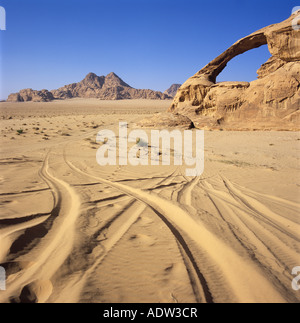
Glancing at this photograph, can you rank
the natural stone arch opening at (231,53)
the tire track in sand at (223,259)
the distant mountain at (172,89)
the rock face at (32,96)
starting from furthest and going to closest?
the distant mountain at (172,89) < the rock face at (32,96) < the natural stone arch opening at (231,53) < the tire track in sand at (223,259)

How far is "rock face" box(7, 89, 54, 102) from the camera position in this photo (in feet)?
280

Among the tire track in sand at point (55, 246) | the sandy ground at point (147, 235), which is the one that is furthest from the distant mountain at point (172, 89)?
the tire track in sand at point (55, 246)

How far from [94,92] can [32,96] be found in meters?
31.3

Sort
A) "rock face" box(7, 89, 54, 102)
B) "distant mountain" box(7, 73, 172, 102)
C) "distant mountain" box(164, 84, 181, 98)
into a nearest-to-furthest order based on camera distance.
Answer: "rock face" box(7, 89, 54, 102)
"distant mountain" box(7, 73, 172, 102)
"distant mountain" box(164, 84, 181, 98)

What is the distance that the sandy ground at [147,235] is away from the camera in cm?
174

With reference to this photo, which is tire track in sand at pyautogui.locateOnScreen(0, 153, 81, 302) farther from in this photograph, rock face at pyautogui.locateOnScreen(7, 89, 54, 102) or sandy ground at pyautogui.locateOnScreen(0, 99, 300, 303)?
rock face at pyautogui.locateOnScreen(7, 89, 54, 102)

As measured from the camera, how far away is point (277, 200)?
3.67 metres

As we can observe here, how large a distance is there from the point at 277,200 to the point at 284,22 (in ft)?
37.8

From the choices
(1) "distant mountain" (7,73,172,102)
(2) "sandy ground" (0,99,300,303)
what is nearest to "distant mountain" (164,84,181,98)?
(1) "distant mountain" (7,73,172,102)

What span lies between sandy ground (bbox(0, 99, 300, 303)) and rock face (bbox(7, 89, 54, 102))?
9322 centimetres

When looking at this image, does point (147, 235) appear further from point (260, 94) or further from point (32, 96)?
point (32, 96)

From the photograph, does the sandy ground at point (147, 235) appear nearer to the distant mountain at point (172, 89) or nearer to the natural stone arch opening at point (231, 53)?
the natural stone arch opening at point (231, 53)

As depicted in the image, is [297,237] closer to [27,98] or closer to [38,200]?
[38,200]
